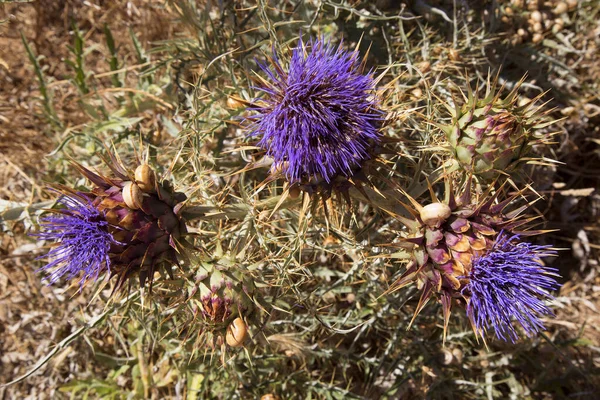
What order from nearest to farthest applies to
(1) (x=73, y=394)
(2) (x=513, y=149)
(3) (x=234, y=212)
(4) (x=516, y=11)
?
(2) (x=513, y=149), (3) (x=234, y=212), (1) (x=73, y=394), (4) (x=516, y=11)

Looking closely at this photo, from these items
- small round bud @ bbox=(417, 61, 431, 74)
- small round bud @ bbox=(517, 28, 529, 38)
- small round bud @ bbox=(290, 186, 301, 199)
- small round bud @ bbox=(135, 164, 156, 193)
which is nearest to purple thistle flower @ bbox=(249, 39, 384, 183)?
small round bud @ bbox=(290, 186, 301, 199)

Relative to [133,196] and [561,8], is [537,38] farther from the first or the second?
[133,196]

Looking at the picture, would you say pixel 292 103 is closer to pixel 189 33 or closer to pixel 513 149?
pixel 513 149

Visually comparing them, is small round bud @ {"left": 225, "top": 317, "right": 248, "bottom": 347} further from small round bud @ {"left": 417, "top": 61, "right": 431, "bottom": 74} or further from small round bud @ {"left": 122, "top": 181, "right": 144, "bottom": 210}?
small round bud @ {"left": 417, "top": 61, "right": 431, "bottom": 74}

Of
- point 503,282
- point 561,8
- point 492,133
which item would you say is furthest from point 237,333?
point 561,8

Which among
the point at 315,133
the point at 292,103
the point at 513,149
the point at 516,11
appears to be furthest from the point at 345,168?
the point at 516,11

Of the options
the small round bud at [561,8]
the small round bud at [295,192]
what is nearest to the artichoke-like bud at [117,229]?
the small round bud at [295,192]
